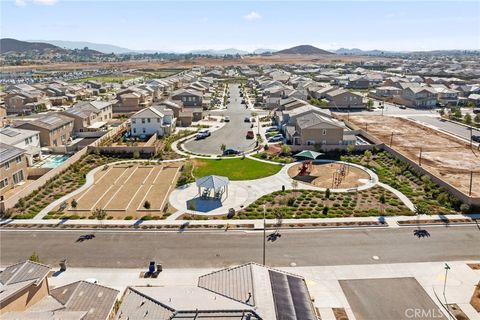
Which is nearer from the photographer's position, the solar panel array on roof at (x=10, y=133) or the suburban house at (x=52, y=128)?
the solar panel array on roof at (x=10, y=133)

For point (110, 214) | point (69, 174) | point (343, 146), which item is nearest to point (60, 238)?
point (110, 214)

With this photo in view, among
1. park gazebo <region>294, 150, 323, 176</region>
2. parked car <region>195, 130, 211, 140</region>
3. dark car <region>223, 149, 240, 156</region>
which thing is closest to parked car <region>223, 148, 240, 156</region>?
dark car <region>223, 149, 240, 156</region>

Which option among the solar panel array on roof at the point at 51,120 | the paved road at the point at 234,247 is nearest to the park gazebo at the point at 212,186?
the paved road at the point at 234,247

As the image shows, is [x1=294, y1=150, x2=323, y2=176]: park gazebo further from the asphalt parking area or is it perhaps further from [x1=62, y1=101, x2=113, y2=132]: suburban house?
[x1=62, y1=101, x2=113, y2=132]: suburban house

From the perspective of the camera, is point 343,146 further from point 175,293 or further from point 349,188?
point 175,293

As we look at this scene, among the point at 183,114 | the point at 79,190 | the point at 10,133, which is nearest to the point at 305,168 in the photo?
the point at 79,190

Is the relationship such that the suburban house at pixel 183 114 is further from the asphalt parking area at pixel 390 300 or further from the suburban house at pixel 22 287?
the suburban house at pixel 22 287
